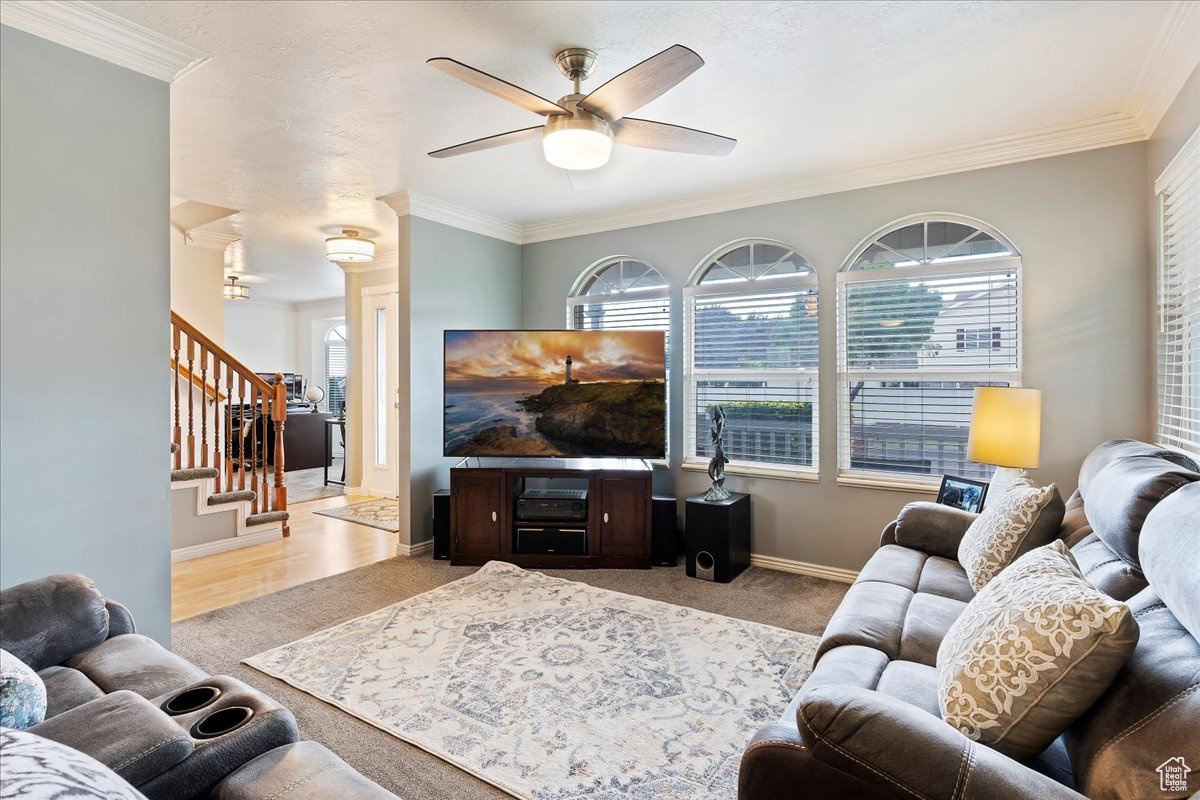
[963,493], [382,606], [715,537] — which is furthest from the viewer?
[715,537]

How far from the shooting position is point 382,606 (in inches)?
135

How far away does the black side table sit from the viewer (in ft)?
12.6

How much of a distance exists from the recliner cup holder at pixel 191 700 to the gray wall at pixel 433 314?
324cm

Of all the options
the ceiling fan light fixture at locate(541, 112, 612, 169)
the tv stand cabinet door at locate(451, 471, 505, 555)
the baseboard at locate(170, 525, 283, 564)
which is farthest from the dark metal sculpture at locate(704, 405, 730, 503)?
the baseboard at locate(170, 525, 283, 564)

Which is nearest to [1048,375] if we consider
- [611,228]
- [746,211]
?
[746,211]

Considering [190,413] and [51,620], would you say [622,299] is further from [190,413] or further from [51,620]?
[51,620]

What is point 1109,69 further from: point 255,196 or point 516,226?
point 255,196

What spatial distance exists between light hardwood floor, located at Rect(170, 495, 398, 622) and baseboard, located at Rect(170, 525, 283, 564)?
6 cm

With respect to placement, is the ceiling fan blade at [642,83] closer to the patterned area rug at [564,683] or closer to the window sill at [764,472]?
the patterned area rug at [564,683]

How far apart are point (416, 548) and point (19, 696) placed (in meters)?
3.37

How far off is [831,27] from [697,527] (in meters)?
2.73

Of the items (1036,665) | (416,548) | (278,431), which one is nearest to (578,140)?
(1036,665)

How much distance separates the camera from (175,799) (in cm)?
100

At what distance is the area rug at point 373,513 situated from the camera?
5.44m
